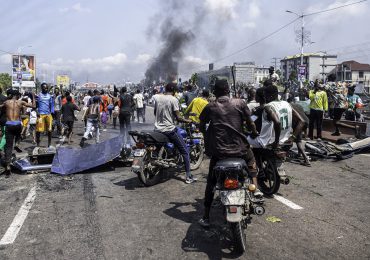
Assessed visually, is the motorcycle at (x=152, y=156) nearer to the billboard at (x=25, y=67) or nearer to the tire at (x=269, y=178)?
the tire at (x=269, y=178)

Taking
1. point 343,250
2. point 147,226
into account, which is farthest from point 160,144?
point 343,250

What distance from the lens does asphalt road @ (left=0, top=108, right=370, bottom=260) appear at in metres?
4.37

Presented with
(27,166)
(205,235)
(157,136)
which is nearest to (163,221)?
(205,235)

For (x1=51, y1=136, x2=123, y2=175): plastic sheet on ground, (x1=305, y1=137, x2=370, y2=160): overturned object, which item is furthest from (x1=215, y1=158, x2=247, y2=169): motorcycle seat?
(x1=305, y1=137, x2=370, y2=160): overturned object

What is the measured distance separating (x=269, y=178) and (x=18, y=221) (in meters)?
3.74

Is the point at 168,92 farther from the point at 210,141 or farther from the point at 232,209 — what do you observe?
the point at 232,209

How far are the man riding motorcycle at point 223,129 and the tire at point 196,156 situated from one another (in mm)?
3728

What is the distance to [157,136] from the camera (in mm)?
7328

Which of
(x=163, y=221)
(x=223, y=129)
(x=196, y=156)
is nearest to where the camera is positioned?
(x=223, y=129)

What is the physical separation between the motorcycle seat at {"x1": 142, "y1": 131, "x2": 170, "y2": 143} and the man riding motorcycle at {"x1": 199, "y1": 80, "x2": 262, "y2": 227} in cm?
246

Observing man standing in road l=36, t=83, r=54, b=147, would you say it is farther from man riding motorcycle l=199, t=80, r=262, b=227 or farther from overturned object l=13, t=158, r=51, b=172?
man riding motorcycle l=199, t=80, r=262, b=227

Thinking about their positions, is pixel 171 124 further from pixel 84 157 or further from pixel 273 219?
pixel 273 219

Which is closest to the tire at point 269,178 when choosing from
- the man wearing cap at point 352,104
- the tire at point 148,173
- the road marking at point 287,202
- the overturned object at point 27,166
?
the road marking at point 287,202

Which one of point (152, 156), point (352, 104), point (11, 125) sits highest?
point (352, 104)
